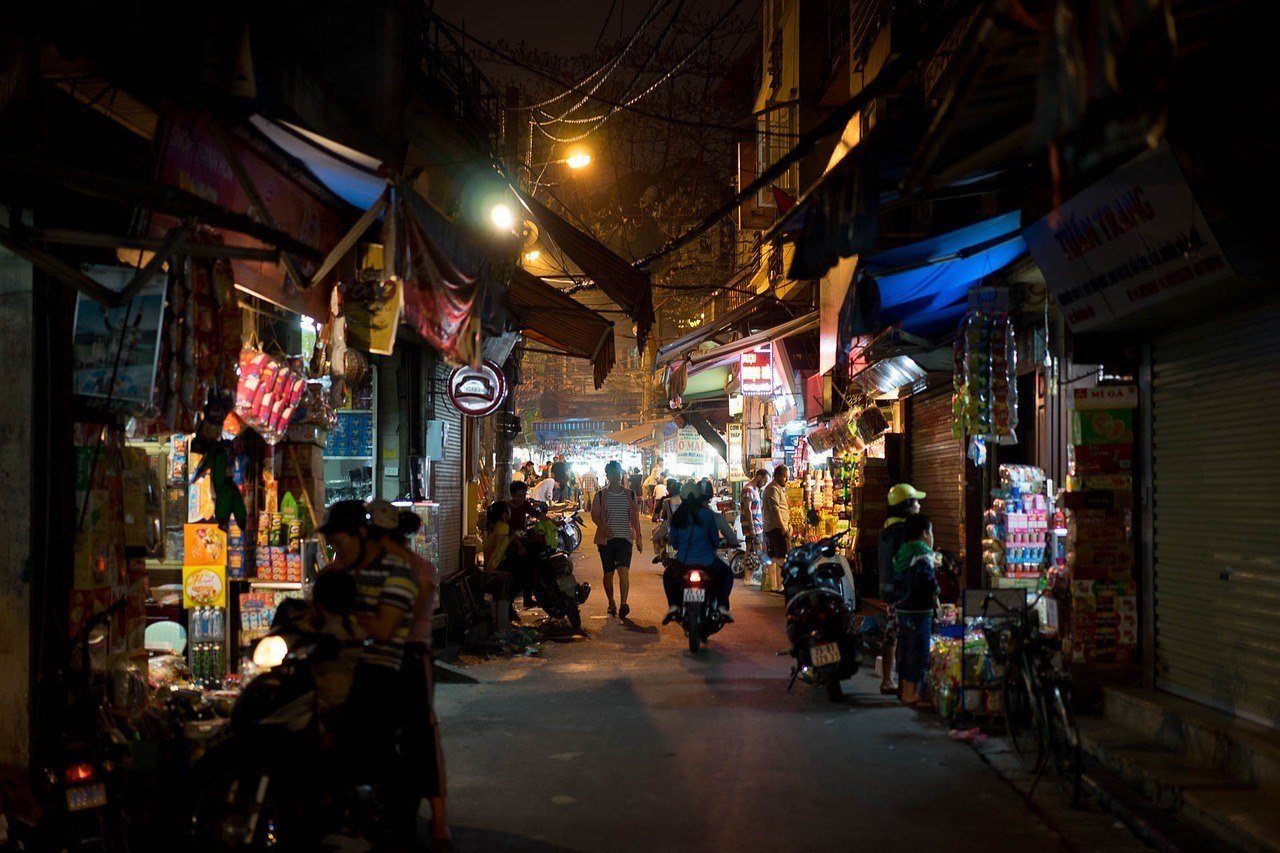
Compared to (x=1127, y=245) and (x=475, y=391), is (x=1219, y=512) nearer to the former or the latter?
(x=1127, y=245)

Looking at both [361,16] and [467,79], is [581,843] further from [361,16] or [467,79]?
[467,79]

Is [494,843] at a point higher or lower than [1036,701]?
lower

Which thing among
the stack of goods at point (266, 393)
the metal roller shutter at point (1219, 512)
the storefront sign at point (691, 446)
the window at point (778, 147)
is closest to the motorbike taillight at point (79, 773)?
the stack of goods at point (266, 393)

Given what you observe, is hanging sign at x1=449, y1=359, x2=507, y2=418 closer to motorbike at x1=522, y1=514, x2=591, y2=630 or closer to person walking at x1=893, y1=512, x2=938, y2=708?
motorbike at x1=522, y1=514, x2=591, y2=630

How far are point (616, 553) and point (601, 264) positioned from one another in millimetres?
5079

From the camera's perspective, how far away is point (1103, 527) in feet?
29.2

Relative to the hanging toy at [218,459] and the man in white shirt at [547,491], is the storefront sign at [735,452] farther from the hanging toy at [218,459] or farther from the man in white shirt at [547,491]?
the hanging toy at [218,459]

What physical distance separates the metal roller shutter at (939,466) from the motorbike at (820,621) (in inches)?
120

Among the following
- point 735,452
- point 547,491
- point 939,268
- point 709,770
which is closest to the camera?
point 709,770

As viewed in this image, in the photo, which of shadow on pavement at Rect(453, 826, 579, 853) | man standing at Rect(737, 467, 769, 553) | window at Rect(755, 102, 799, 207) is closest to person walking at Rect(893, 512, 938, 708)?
shadow on pavement at Rect(453, 826, 579, 853)

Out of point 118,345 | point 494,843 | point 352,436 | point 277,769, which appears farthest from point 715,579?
Result: point 277,769

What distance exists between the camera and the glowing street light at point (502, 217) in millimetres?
16953

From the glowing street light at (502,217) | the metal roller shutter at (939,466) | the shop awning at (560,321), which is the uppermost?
the glowing street light at (502,217)

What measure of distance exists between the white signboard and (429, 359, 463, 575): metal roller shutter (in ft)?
29.7
